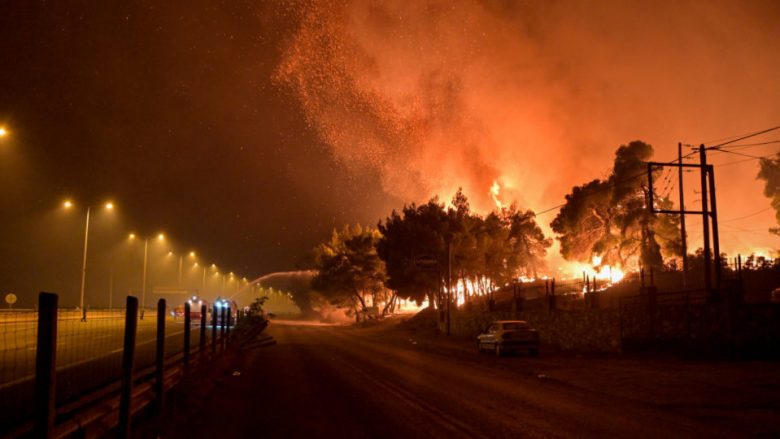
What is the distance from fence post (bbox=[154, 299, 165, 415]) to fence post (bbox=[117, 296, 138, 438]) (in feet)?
6.32

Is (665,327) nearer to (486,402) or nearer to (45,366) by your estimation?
(486,402)

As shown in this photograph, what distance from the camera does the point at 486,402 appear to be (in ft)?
41.0

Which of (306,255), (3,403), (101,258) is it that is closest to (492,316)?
(3,403)

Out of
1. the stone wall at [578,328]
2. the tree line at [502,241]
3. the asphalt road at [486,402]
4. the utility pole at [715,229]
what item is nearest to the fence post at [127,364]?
the asphalt road at [486,402]

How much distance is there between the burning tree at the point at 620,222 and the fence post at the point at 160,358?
42.8 m

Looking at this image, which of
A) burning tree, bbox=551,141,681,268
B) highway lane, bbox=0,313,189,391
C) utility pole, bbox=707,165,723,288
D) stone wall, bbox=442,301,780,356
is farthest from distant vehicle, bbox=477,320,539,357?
burning tree, bbox=551,141,681,268

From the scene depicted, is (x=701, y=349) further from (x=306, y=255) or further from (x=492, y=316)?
(x=306, y=255)

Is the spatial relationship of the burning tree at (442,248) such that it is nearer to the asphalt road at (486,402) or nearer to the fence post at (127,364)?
the asphalt road at (486,402)

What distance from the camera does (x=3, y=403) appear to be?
996cm

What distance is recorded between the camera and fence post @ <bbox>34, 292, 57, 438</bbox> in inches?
179

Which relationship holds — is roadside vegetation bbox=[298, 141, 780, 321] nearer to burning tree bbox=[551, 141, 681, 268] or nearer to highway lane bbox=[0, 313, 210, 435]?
burning tree bbox=[551, 141, 681, 268]

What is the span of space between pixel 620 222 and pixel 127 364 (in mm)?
47528

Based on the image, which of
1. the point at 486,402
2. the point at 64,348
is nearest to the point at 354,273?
the point at 64,348

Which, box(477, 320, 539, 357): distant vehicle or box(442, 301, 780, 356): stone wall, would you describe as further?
box(477, 320, 539, 357): distant vehicle
